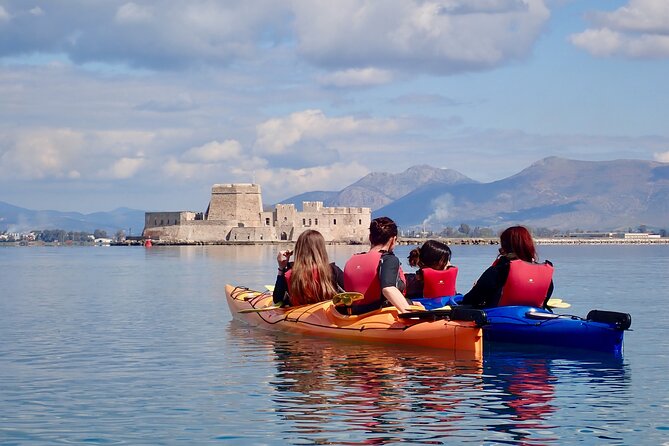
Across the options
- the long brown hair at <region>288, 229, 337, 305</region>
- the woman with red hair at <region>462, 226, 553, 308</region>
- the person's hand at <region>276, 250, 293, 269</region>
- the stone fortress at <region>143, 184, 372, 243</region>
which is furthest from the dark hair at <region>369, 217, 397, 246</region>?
Answer: the stone fortress at <region>143, 184, 372, 243</region>

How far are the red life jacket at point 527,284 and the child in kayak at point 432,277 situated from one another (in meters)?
1.14

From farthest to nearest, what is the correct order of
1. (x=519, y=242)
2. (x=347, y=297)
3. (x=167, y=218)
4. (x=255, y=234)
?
(x=167, y=218) → (x=255, y=234) → (x=347, y=297) → (x=519, y=242)

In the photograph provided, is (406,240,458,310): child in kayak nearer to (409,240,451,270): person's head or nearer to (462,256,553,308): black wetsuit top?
(409,240,451,270): person's head

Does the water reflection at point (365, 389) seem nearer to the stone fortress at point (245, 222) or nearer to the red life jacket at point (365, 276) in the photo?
the red life jacket at point (365, 276)

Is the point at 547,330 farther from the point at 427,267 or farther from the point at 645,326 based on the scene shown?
the point at 645,326

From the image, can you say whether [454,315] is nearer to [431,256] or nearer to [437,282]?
[437,282]

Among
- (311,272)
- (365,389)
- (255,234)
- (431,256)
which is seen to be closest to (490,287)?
(431,256)

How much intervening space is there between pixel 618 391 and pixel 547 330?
7.93 ft

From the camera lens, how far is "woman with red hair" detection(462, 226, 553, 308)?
1230 centimetres

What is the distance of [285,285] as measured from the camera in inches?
576

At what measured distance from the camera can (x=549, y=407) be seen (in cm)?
926

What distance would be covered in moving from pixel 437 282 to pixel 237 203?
267ft

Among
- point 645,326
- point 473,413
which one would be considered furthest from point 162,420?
point 645,326

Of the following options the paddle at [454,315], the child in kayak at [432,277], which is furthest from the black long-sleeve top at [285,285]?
the paddle at [454,315]
